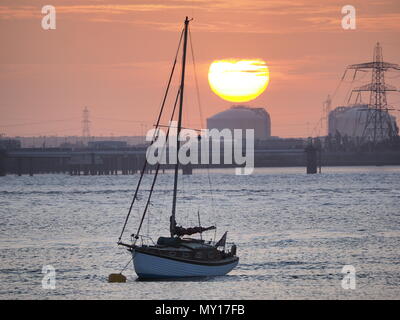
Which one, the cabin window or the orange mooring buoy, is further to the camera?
the orange mooring buoy

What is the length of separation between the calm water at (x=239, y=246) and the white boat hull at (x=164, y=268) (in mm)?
464

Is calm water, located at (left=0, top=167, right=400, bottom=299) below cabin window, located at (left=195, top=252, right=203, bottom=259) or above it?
below

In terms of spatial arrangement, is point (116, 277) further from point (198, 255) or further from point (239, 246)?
point (239, 246)

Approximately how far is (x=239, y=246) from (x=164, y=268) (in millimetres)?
17781

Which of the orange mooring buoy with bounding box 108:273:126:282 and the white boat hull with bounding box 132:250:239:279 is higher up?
the white boat hull with bounding box 132:250:239:279

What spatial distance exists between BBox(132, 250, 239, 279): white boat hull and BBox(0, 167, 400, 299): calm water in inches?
18.3

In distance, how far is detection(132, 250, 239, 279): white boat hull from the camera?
49.3 meters

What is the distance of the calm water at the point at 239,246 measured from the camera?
158ft

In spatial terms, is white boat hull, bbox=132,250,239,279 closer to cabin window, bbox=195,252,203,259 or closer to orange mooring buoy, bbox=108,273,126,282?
cabin window, bbox=195,252,203,259

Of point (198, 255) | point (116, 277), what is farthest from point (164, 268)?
point (116, 277)

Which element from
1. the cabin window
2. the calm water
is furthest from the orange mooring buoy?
the cabin window

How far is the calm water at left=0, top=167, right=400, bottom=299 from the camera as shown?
48.1 meters

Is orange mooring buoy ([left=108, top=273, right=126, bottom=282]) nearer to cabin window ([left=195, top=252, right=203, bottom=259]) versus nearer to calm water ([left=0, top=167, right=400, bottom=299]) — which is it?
calm water ([left=0, top=167, right=400, bottom=299])
